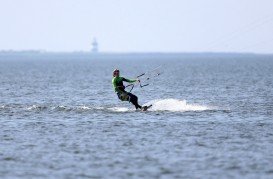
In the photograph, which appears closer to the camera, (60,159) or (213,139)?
(60,159)

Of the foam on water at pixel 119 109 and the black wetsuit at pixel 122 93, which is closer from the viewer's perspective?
the black wetsuit at pixel 122 93

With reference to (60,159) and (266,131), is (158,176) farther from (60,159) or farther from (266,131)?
(266,131)

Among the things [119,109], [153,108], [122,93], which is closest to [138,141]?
[122,93]

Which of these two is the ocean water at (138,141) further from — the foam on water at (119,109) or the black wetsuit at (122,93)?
the black wetsuit at (122,93)

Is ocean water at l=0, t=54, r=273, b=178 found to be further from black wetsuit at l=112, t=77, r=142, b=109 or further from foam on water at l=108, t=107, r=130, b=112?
black wetsuit at l=112, t=77, r=142, b=109

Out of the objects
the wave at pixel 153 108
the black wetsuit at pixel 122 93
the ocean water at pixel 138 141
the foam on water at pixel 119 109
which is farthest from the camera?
the foam on water at pixel 119 109

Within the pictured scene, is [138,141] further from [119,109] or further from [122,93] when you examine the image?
[119,109]

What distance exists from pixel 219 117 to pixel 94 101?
563 inches

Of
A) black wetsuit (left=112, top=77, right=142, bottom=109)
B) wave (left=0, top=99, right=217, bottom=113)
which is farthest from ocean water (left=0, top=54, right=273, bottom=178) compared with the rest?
black wetsuit (left=112, top=77, right=142, bottom=109)

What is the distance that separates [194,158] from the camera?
24.1 m

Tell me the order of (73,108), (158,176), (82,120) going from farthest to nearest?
(73,108)
(82,120)
(158,176)

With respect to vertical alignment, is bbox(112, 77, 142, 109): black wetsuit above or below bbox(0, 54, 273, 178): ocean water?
above

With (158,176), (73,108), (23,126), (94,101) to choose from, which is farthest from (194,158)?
(94,101)

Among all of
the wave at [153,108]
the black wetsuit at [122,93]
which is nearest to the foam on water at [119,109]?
the wave at [153,108]
